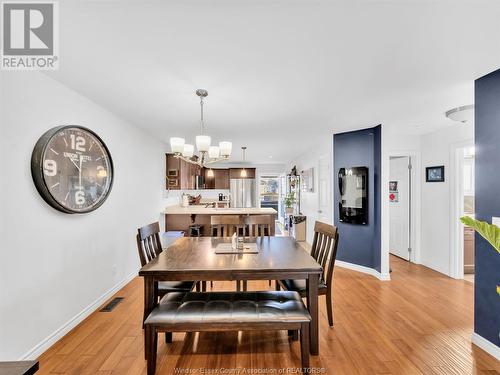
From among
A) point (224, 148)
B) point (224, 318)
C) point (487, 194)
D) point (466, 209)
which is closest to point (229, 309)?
point (224, 318)

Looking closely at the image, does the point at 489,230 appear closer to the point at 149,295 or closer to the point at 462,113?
the point at 462,113

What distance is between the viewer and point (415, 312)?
8.95 feet

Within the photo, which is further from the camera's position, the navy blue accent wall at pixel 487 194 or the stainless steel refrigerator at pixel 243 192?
the stainless steel refrigerator at pixel 243 192

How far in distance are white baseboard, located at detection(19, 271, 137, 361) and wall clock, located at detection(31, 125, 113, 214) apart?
1069 mm

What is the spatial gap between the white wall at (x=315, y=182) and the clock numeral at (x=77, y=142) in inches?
143

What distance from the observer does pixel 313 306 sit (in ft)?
6.51

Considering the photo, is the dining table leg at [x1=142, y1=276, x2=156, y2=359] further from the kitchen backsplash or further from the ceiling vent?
the ceiling vent

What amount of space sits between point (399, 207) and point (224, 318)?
4234mm

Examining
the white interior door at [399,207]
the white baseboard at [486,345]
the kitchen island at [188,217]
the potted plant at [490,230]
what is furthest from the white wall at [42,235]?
the white interior door at [399,207]

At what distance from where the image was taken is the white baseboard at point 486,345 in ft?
6.59

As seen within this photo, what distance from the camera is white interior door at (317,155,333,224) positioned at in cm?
470

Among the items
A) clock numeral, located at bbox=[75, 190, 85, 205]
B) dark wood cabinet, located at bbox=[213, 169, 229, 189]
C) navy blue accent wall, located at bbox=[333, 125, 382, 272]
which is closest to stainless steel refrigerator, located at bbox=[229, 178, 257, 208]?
dark wood cabinet, located at bbox=[213, 169, 229, 189]

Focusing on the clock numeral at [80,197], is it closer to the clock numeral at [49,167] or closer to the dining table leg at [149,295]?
the clock numeral at [49,167]

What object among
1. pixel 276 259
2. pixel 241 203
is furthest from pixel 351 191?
pixel 241 203
